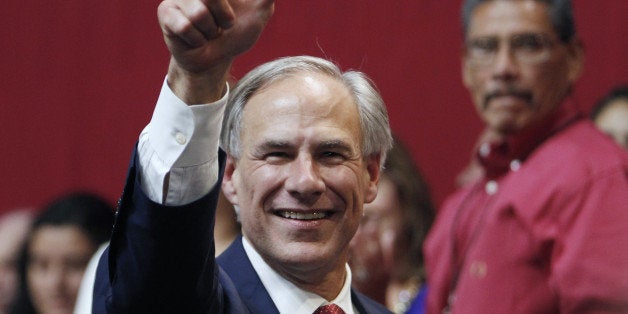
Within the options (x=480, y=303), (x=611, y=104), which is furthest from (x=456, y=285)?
(x=611, y=104)

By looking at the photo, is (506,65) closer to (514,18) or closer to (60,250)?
(514,18)

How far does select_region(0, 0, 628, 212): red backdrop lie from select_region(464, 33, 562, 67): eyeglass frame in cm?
145

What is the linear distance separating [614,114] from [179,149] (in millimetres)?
3022

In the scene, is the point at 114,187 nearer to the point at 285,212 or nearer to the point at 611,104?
the point at 611,104

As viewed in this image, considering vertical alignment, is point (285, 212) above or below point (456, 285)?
above

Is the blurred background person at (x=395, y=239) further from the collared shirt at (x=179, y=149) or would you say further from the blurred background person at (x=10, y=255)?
the collared shirt at (x=179, y=149)

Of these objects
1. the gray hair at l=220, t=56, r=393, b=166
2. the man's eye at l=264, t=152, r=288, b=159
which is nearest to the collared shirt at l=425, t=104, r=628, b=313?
the gray hair at l=220, t=56, r=393, b=166

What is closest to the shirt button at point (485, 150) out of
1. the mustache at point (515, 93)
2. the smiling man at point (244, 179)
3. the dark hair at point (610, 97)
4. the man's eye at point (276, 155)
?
the mustache at point (515, 93)

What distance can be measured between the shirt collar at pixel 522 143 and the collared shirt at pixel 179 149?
1.57 metres

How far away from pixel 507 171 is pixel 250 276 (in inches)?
48.8

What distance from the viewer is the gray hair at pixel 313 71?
7.88 ft

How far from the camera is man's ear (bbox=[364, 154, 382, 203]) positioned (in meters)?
2.55

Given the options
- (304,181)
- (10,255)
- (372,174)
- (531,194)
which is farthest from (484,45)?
(10,255)

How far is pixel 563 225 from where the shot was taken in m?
2.99
